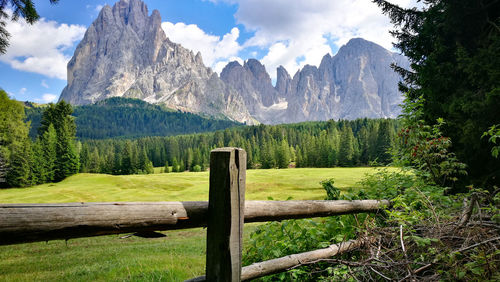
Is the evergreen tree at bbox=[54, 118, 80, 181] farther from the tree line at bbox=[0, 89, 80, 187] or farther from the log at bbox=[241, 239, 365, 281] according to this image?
the log at bbox=[241, 239, 365, 281]

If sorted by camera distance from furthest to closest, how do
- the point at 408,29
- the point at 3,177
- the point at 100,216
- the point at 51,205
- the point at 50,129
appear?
the point at 50,129, the point at 3,177, the point at 408,29, the point at 100,216, the point at 51,205

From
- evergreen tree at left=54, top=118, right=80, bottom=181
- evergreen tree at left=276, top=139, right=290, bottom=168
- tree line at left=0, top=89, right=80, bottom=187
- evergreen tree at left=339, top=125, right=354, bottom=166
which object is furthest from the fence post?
evergreen tree at left=276, top=139, right=290, bottom=168

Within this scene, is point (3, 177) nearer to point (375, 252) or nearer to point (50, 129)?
point (50, 129)

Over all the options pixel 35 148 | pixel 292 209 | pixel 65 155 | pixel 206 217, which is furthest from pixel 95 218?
pixel 65 155

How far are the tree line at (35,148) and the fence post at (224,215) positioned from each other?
4686cm

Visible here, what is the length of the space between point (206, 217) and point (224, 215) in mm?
150

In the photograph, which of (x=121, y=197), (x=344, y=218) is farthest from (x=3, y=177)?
(x=344, y=218)

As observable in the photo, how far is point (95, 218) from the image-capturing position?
4.32 feet

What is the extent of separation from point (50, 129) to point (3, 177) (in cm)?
1067

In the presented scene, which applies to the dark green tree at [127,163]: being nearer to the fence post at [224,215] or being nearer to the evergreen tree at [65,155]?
the evergreen tree at [65,155]

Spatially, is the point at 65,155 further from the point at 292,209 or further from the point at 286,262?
the point at 292,209

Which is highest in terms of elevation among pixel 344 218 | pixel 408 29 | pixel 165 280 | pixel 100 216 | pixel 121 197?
pixel 408 29

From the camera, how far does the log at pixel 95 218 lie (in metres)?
1.11

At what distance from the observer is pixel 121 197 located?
28.4m
